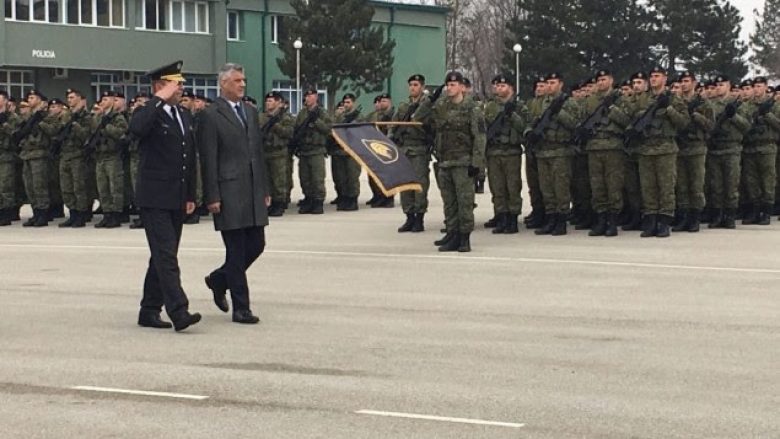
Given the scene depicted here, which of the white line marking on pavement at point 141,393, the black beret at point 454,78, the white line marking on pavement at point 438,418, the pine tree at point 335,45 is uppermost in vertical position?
A: the pine tree at point 335,45

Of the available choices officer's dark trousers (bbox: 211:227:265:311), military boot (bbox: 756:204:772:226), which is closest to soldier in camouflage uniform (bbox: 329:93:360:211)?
military boot (bbox: 756:204:772:226)

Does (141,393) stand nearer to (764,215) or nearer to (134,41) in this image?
(764,215)

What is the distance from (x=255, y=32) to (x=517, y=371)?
56.3m

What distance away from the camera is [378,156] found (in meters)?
14.9

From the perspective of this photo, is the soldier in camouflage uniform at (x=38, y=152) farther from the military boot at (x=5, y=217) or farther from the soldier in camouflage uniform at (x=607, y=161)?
the soldier in camouflage uniform at (x=607, y=161)

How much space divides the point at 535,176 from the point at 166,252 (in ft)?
28.9

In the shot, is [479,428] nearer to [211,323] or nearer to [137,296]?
[211,323]

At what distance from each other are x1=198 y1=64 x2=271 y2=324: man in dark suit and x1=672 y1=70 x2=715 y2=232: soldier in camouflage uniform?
7804 mm

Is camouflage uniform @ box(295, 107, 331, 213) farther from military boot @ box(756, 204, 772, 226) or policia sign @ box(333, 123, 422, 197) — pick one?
military boot @ box(756, 204, 772, 226)

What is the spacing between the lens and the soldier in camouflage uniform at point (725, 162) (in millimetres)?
17047

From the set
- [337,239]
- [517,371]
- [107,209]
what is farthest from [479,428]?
[107,209]

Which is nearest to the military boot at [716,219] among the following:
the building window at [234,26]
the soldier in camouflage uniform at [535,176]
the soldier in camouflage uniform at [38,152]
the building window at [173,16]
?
the soldier in camouflage uniform at [535,176]

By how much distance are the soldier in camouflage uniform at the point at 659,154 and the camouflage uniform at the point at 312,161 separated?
6381 mm

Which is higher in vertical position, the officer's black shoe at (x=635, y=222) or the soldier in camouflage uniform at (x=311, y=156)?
the soldier in camouflage uniform at (x=311, y=156)
